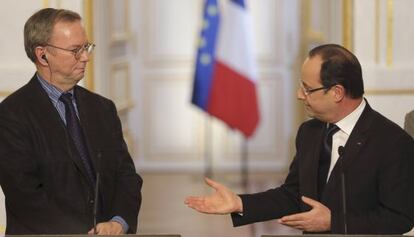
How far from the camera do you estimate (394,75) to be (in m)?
5.41

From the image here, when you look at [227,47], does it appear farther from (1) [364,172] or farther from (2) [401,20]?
(1) [364,172]

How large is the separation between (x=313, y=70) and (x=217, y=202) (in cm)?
54

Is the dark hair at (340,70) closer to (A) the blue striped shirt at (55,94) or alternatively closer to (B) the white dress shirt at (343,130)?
(B) the white dress shirt at (343,130)

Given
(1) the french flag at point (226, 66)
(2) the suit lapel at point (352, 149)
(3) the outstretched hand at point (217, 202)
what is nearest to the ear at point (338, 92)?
(2) the suit lapel at point (352, 149)

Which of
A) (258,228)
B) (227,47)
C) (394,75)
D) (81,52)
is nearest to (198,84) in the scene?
(227,47)

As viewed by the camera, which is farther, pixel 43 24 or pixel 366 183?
pixel 43 24

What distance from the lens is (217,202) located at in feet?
10.6

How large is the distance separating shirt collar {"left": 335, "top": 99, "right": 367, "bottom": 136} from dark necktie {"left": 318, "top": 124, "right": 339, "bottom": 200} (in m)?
0.03

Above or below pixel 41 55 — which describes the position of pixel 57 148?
below

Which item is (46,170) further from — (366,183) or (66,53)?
(366,183)

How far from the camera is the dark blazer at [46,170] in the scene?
330 cm

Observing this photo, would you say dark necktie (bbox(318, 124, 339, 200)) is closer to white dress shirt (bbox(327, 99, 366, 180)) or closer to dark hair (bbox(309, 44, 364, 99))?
white dress shirt (bbox(327, 99, 366, 180))

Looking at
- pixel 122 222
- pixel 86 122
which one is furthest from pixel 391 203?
pixel 86 122

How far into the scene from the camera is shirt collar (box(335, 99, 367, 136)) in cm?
325
